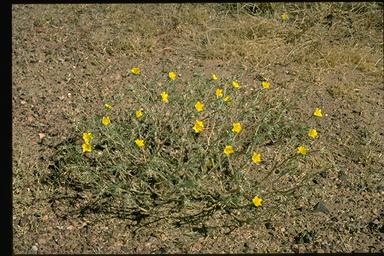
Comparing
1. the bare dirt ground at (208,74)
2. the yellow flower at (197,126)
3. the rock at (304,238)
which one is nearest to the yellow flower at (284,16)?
the bare dirt ground at (208,74)

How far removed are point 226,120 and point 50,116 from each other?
1186 millimetres

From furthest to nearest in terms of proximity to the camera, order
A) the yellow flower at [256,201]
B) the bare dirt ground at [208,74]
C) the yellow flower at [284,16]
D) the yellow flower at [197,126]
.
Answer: the yellow flower at [284,16] → the yellow flower at [197,126] → the bare dirt ground at [208,74] → the yellow flower at [256,201]

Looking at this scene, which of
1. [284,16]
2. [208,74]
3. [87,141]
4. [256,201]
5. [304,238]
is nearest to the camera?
[256,201]

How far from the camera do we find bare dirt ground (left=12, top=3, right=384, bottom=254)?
2645 millimetres

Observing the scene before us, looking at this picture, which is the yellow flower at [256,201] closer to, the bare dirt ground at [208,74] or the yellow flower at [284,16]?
the bare dirt ground at [208,74]

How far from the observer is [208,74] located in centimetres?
390

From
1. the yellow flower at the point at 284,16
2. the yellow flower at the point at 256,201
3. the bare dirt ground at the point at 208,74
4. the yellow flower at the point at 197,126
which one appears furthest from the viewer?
the yellow flower at the point at 284,16

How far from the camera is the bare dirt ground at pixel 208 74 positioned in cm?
264

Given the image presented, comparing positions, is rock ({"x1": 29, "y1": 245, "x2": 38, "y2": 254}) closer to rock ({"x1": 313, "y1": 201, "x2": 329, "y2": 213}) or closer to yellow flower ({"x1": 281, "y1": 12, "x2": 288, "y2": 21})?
rock ({"x1": 313, "y1": 201, "x2": 329, "y2": 213})

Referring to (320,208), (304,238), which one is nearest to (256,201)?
(304,238)

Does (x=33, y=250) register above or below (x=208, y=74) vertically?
below

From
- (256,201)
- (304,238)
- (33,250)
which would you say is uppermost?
(256,201)

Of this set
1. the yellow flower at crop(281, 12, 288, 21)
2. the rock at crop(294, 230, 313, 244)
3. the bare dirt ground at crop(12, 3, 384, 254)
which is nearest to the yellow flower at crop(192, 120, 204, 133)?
the bare dirt ground at crop(12, 3, 384, 254)

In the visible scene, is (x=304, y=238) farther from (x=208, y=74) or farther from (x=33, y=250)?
(x=208, y=74)
